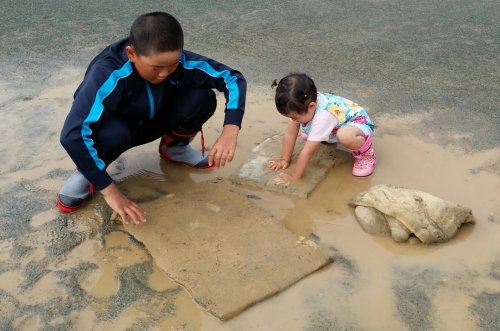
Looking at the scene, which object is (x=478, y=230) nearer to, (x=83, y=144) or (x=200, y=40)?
(x=83, y=144)

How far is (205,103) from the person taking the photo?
2.82 meters

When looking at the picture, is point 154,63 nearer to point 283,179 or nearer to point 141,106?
point 141,106

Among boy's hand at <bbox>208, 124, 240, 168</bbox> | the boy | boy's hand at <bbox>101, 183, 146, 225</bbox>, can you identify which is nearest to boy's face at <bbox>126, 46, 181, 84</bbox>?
the boy

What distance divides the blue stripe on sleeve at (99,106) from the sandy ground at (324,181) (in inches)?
16.3

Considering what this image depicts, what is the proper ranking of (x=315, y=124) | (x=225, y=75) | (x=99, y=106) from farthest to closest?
(x=315, y=124)
(x=225, y=75)
(x=99, y=106)

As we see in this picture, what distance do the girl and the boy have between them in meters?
0.27

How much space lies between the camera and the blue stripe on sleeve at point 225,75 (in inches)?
106

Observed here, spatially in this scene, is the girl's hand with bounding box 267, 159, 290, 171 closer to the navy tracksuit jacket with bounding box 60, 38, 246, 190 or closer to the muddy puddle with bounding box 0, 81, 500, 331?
the muddy puddle with bounding box 0, 81, 500, 331

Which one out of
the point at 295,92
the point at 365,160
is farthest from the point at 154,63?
the point at 365,160

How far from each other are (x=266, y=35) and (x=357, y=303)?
10.9ft

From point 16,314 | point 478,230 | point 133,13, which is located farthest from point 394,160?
point 133,13

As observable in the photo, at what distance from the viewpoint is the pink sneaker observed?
2.95 m

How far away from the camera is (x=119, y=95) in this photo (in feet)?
8.09

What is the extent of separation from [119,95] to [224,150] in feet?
1.74
